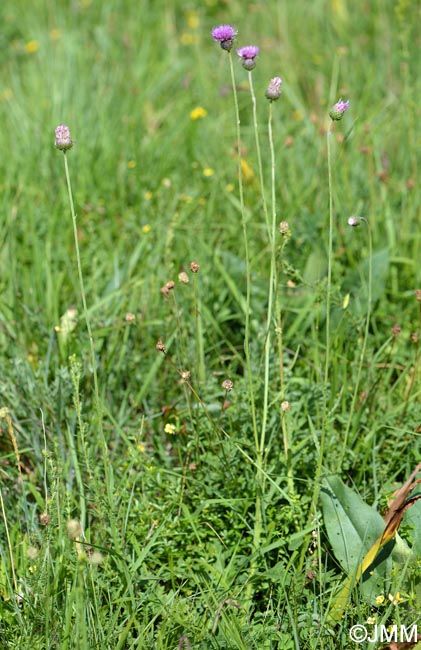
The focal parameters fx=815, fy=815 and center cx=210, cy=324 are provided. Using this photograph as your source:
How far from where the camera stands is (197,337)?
2.04 m

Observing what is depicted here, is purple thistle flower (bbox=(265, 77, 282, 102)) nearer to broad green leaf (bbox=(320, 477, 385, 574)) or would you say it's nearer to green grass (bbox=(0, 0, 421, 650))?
green grass (bbox=(0, 0, 421, 650))

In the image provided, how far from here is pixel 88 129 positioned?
3.01 metres

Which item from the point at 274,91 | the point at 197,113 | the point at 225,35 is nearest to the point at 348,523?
the point at 274,91

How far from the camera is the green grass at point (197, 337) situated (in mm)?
1480

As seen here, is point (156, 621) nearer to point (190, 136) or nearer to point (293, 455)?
point (293, 455)

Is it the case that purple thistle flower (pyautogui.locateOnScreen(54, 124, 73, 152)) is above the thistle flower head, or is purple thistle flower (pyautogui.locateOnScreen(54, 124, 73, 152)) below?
below

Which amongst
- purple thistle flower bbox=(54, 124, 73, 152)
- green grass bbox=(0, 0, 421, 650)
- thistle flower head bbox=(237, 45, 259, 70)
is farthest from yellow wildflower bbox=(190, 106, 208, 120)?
purple thistle flower bbox=(54, 124, 73, 152)

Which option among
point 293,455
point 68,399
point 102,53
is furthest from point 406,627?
point 102,53

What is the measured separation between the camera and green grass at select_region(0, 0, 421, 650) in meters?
1.48

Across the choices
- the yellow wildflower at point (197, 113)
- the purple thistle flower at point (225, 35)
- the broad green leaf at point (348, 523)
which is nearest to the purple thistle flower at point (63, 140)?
the purple thistle flower at point (225, 35)

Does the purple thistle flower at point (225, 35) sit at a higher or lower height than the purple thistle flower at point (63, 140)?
higher

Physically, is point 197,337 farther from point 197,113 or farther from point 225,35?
point 197,113

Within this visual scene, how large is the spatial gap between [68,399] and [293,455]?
57 cm

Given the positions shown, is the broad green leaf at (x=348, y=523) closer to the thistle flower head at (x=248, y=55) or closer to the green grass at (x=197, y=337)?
the green grass at (x=197, y=337)
